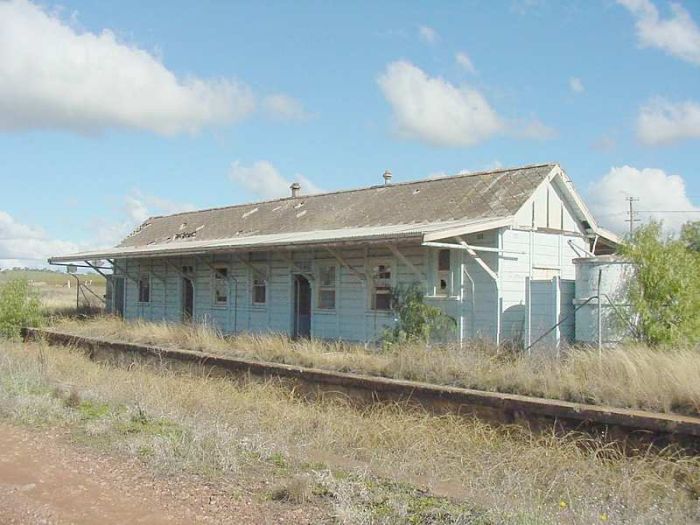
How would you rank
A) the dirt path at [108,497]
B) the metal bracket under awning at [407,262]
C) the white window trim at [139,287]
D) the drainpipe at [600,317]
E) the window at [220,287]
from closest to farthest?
the dirt path at [108,497], the drainpipe at [600,317], the metal bracket under awning at [407,262], the window at [220,287], the white window trim at [139,287]

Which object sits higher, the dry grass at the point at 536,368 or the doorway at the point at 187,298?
the doorway at the point at 187,298

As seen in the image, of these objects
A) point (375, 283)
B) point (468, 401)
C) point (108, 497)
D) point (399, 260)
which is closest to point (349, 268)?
point (375, 283)

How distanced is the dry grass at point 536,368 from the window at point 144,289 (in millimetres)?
9171

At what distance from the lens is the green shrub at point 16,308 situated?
71.2 feet

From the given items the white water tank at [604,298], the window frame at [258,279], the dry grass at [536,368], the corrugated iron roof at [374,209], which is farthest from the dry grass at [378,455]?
the window frame at [258,279]

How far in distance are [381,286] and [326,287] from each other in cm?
188

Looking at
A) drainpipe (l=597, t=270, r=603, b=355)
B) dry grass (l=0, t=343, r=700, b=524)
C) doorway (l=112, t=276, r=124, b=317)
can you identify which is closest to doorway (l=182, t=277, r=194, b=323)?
doorway (l=112, t=276, r=124, b=317)

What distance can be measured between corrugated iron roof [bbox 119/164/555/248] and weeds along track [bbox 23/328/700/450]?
5343mm

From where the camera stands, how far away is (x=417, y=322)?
14.2m

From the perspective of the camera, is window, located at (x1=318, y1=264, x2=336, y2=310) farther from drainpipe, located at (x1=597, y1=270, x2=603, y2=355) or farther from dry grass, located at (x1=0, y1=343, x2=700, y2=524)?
drainpipe, located at (x1=597, y1=270, x2=603, y2=355)

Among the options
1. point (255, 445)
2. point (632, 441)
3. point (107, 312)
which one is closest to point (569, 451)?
point (632, 441)

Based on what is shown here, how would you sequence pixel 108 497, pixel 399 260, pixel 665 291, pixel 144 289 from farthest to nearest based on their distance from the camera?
pixel 144 289 → pixel 399 260 → pixel 665 291 → pixel 108 497

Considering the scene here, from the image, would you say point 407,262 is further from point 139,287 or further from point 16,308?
point 16,308

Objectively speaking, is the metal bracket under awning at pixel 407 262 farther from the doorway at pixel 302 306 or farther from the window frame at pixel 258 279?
the window frame at pixel 258 279
